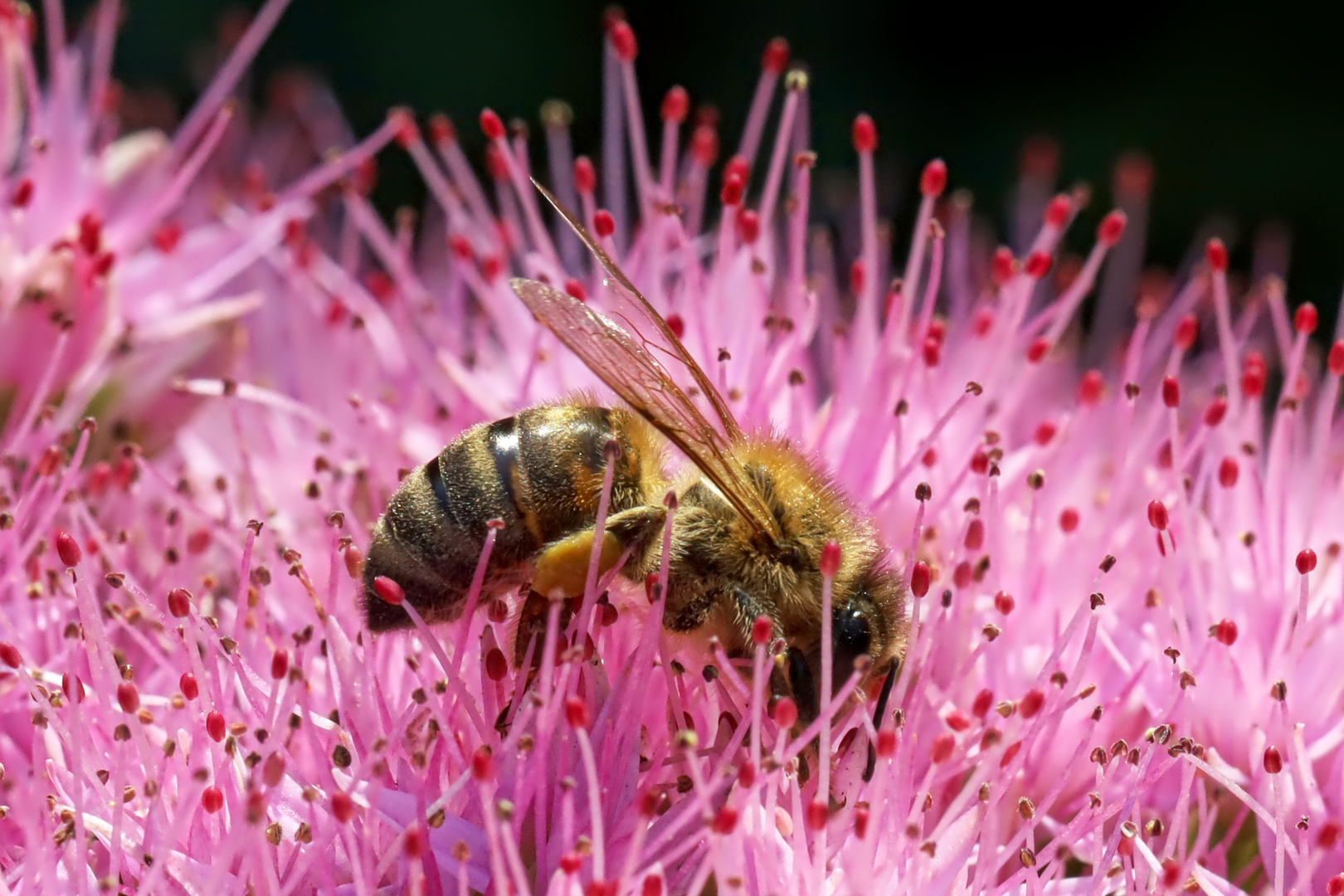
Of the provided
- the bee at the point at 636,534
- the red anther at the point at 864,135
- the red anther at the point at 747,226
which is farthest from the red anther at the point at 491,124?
the bee at the point at 636,534

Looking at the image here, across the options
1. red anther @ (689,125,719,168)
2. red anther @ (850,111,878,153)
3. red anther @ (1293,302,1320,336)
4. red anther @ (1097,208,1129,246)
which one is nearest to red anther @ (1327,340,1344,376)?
red anther @ (1293,302,1320,336)

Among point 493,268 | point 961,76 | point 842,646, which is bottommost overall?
point 842,646

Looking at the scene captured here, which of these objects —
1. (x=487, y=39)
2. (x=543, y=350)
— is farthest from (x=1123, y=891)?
(x=487, y=39)

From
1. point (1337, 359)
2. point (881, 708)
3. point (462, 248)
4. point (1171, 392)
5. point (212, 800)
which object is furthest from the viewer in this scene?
point (462, 248)

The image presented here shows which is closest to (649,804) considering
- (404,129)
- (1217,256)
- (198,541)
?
(198,541)

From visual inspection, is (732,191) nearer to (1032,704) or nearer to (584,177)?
(584,177)

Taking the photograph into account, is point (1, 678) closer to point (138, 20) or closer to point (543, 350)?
point (543, 350)

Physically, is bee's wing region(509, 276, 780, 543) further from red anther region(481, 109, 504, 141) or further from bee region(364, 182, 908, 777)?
red anther region(481, 109, 504, 141)

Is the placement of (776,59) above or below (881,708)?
above
